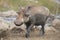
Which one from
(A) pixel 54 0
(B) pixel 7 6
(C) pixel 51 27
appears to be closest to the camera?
(C) pixel 51 27

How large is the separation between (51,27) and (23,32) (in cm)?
234

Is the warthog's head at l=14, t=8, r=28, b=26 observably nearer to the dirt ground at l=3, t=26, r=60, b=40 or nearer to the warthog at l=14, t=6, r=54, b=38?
the warthog at l=14, t=6, r=54, b=38

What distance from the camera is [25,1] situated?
90.2 ft

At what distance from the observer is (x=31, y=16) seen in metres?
15.1

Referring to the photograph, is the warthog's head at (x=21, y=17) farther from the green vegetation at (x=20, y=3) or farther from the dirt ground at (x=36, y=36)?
the green vegetation at (x=20, y=3)

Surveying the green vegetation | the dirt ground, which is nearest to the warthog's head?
the dirt ground

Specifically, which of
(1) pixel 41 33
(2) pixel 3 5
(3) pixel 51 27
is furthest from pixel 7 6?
(1) pixel 41 33

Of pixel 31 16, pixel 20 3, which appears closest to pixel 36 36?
pixel 31 16

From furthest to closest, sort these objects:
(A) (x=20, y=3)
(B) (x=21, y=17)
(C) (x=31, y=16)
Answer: (A) (x=20, y=3), (C) (x=31, y=16), (B) (x=21, y=17)

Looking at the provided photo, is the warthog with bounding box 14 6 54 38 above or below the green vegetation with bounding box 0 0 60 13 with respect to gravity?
above

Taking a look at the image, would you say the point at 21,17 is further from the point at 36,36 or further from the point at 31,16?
the point at 36,36

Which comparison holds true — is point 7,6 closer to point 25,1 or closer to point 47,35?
point 25,1

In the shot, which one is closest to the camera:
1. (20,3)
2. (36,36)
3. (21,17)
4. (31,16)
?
(21,17)

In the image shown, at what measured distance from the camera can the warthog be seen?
582 inches
